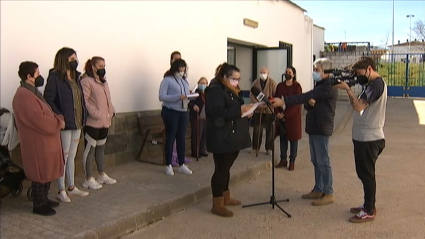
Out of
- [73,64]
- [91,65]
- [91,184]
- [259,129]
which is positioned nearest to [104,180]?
[91,184]

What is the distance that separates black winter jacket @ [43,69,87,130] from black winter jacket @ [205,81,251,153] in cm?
158

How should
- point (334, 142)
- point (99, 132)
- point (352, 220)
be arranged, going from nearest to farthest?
point (352, 220), point (99, 132), point (334, 142)

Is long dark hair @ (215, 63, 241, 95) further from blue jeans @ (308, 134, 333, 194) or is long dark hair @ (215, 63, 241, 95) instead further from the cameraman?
blue jeans @ (308, 134, 333, 194)

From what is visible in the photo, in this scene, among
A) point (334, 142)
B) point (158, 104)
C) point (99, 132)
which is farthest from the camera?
point (334, 142)

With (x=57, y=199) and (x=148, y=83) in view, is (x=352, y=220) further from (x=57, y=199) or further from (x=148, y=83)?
(x=148, y=83)

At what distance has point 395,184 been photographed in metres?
6.71

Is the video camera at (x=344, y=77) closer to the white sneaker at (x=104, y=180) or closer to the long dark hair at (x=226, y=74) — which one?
the long dark hair at (x=226, y=74)

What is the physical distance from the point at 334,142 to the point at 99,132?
679cm

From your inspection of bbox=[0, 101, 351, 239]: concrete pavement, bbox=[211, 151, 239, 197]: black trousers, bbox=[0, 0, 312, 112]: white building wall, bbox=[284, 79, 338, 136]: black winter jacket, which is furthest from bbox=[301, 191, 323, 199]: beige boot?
bbox=[0, 0, 312, 112]: white building wall

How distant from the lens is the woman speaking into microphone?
497cm

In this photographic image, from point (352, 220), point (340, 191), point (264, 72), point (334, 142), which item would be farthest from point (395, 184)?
point (334, 142)

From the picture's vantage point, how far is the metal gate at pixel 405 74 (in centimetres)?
2134

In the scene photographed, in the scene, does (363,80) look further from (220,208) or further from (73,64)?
(73,64)

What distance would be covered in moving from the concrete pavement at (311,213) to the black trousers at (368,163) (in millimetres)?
287
